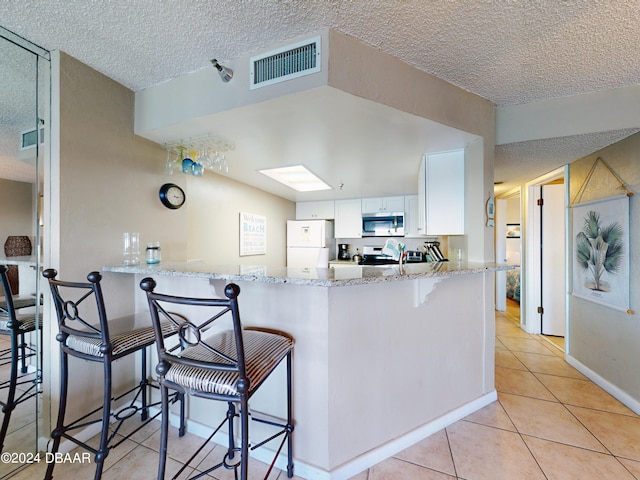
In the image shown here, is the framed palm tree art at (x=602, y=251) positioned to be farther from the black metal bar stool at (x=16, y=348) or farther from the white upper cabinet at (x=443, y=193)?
the black metal bar stool at (x=16, y=348)

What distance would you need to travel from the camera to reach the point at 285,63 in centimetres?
140

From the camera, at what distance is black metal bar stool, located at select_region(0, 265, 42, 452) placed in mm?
1459

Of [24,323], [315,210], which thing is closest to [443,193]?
[315,210]

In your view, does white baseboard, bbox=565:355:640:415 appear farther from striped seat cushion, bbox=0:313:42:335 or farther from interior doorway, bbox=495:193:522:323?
striped seat cushion, bbox=0:313:42:335

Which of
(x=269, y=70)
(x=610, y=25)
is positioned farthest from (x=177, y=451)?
(x=610, y=25)

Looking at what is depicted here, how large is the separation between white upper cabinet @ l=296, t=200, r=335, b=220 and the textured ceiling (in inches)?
120

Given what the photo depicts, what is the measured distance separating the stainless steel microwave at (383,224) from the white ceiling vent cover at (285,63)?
3.10m

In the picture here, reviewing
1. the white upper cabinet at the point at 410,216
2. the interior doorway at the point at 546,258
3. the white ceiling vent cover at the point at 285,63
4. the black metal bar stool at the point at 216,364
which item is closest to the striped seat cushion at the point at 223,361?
the black metal bar stool at the point at 216,364

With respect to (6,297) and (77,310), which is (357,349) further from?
(6,297)

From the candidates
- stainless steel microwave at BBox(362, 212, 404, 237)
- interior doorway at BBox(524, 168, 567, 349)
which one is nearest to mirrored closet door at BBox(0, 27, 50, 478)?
stainless steel microwave at BBox(362, 212, 404, 237)

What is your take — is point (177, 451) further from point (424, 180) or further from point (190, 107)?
point (424, 180)

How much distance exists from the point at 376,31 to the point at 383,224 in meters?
3.11

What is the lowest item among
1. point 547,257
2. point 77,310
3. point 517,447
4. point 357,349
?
point 517,447

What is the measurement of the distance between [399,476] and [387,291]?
37.0 inches
